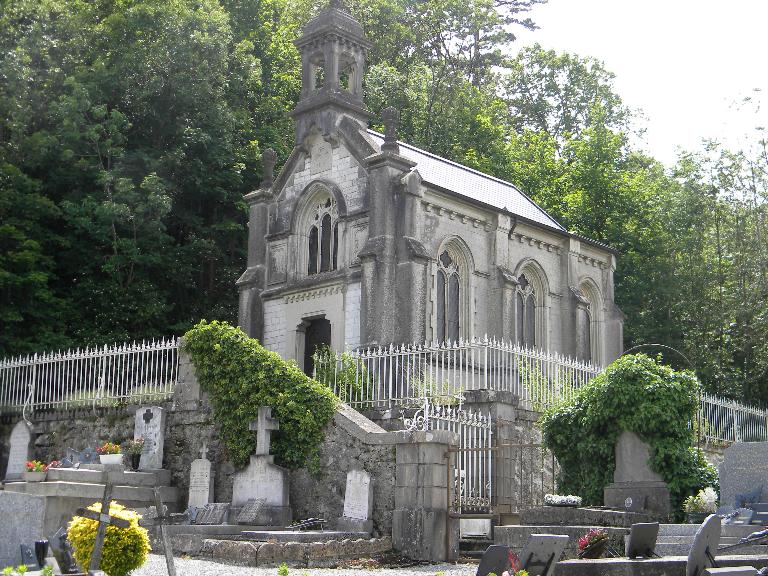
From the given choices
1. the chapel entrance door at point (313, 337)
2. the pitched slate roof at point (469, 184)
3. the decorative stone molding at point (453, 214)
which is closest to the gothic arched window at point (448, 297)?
the decorative stone molding at point (453, 214)

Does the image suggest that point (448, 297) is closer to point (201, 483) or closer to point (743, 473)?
point (201, 483)

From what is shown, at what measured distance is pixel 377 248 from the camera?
25.8 meters

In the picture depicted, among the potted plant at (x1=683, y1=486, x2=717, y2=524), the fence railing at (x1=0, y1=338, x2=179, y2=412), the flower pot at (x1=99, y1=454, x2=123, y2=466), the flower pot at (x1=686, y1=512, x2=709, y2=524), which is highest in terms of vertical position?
the fence railing at (x1=0, y1=338, x2=179, y2=412)

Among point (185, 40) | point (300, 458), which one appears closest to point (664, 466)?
point (300, 458)

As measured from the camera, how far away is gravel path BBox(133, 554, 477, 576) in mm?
13773

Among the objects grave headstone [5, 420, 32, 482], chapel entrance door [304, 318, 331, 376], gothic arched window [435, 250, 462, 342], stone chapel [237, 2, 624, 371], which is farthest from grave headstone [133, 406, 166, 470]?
gothic arched window [435, 250, 462, 342]

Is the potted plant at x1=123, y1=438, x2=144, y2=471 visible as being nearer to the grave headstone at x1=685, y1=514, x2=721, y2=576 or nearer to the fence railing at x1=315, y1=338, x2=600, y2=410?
the fence railing at x1=315, y1=338, x2=600, y2=410

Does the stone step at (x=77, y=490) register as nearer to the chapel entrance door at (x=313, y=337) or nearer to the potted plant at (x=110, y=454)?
the potted plant at (x=110, y=454)

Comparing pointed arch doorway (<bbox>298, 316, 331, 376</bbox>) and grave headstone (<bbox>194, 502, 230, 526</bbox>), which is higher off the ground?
pointed arch doorway (<bbox>298, 316, 331, 376</bbox>)

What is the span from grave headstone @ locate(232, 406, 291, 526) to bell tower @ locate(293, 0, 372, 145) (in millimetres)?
11412

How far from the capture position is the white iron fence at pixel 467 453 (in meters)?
17.3

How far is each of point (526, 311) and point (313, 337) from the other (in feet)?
20.6

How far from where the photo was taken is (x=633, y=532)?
11.2 metres

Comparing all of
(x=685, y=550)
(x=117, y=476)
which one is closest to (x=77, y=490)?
(x=117, y=476)
